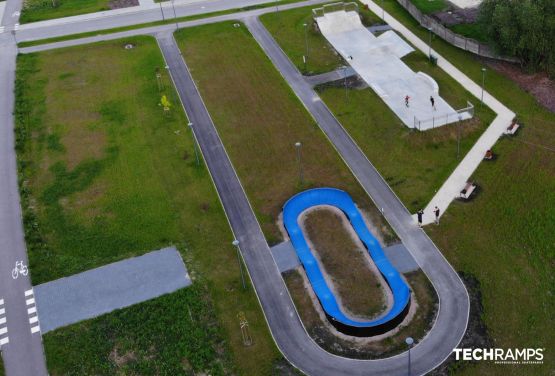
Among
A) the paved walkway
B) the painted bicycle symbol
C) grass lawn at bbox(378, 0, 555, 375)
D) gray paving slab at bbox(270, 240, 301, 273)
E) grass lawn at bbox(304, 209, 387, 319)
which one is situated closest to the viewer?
grass lawn at bbox(378, 0, 555, 375)

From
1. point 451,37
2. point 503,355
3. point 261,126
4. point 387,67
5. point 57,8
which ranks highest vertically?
point 451,37

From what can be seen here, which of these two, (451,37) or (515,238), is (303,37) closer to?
(451,37)

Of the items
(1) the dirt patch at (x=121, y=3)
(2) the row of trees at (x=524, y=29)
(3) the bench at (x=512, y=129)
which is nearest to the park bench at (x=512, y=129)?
(3) the bench at (x=512, y=129)

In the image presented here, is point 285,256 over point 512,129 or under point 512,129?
under

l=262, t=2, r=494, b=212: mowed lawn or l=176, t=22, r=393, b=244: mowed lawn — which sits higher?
l=262, t=2, r=494, b=212: mowed lawn

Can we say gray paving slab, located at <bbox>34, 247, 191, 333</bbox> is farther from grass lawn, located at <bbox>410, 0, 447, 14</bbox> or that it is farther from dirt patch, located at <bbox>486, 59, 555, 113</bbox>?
grass lawn, located at <bbox>410, 0, 447, 14</bbox>

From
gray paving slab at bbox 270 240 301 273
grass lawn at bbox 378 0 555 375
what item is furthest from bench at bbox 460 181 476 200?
gray paving slab at bbox 270 240 301 273

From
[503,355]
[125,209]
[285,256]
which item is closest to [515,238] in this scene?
[503,355]
